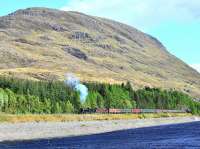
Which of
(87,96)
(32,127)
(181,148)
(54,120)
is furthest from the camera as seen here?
(87,96)

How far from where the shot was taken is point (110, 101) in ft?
653

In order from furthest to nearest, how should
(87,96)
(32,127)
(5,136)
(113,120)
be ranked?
(87,96) < (113,120) < (32,127) < (5,136)

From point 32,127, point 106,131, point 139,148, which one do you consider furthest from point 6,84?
Result: point 139,148

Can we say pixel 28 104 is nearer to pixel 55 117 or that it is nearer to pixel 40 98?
pixel 40 98

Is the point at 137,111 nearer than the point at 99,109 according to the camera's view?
No

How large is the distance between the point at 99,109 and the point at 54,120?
47.5 m

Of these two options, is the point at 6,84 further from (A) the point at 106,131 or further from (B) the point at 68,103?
(A) the point at 106,131

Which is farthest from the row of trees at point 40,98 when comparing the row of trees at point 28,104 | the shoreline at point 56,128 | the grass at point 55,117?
the shoreline at point 56,128

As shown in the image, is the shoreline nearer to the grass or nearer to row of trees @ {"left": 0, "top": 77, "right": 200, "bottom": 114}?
the grass

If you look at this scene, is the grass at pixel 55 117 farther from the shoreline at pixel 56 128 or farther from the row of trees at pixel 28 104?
the row of trees at pixel 28 104

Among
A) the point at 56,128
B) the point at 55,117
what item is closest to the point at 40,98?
the point at 55,117

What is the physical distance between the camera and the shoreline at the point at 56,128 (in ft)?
321

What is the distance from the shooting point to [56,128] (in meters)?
112

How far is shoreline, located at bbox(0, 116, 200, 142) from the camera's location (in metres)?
98.0
